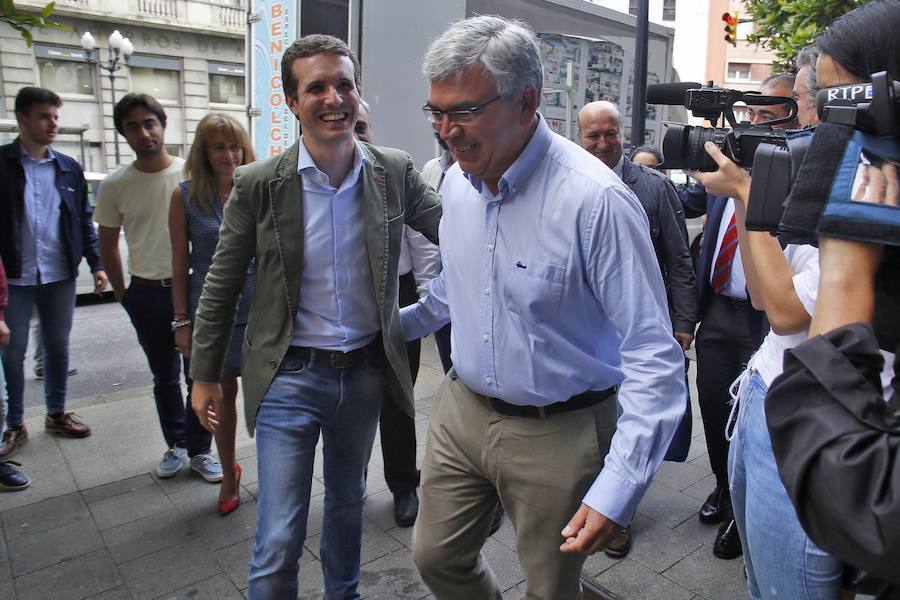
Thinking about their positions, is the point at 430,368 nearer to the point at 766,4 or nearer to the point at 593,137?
the point at 593,137

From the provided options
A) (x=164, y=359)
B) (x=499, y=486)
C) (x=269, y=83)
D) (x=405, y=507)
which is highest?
(x=269, y=83)

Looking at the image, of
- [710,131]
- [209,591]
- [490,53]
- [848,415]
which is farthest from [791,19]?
[848,415]

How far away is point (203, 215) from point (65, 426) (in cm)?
213

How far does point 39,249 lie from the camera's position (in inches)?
169

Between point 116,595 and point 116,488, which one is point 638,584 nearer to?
point 116,595

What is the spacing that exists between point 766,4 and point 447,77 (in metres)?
8.42

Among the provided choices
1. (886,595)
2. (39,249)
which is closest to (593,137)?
(886,595)

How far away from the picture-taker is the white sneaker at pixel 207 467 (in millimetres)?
3890

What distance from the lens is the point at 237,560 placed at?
3.15 metres

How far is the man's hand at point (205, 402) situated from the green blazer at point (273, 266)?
1.2 inches

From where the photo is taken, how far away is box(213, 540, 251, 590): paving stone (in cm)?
302

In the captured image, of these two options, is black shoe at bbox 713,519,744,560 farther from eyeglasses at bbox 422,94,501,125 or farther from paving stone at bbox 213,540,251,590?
eyeglasses at bbox 422,94,501,125

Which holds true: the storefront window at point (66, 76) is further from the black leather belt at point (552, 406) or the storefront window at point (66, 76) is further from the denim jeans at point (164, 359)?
the black leather belt at point (552, 406)

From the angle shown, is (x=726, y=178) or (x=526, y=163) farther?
(x=526, y=163)
